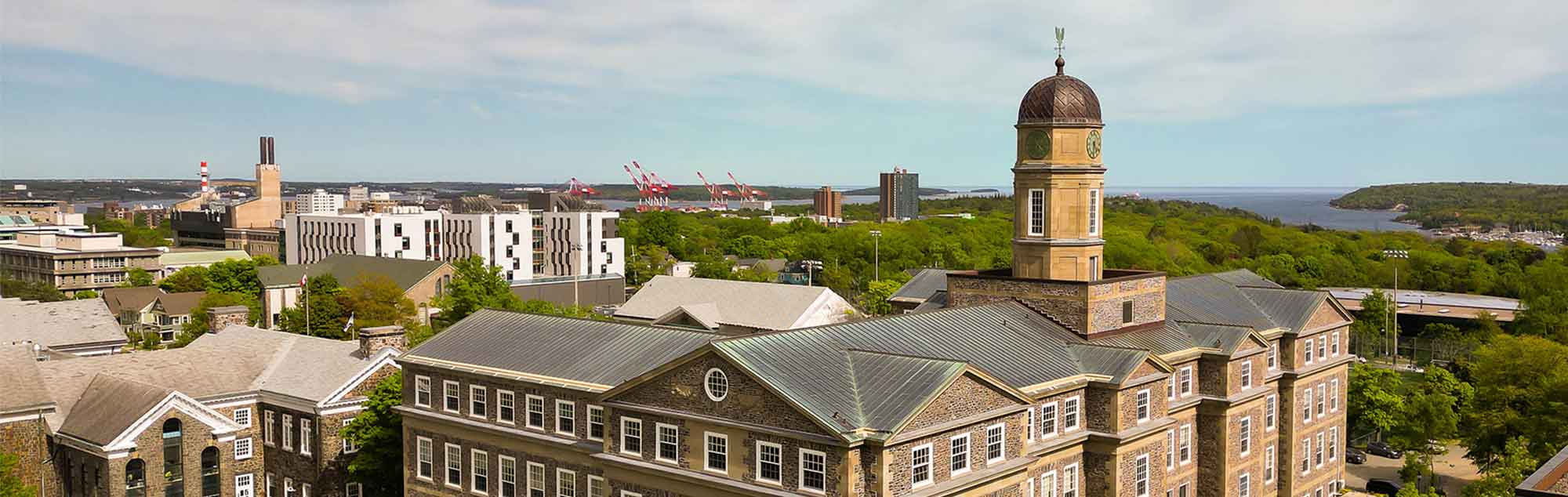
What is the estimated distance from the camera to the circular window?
31.5 m

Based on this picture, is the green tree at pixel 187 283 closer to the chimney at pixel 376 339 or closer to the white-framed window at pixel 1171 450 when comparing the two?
the chimney at pixel 376 339

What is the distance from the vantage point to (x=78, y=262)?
13575 cm

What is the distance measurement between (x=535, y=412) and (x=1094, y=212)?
22.3 metres

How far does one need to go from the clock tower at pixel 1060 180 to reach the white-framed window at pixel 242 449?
32431 mm

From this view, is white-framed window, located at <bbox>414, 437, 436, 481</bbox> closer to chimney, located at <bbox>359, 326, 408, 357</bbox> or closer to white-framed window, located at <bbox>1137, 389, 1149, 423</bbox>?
chimney, located at <bbox>359, 326, 408, 357</bbox>

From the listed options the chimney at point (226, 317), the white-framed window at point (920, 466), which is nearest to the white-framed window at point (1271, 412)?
the white-framed window at point (920, 466)

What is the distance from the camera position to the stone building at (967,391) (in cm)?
3066

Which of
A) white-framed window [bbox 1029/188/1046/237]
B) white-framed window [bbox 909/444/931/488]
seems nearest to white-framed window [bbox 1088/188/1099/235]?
white-framed window [bbox 1029/188/1046/237]

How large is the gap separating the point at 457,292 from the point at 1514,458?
59276 millimetres

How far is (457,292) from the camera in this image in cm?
7688

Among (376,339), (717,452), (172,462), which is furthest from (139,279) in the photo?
(717,452)

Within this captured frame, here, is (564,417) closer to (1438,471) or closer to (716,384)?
(716,384)

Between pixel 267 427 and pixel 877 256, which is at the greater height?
pixel 877 256

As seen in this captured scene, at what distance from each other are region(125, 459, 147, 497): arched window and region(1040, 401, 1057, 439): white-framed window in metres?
33.0
